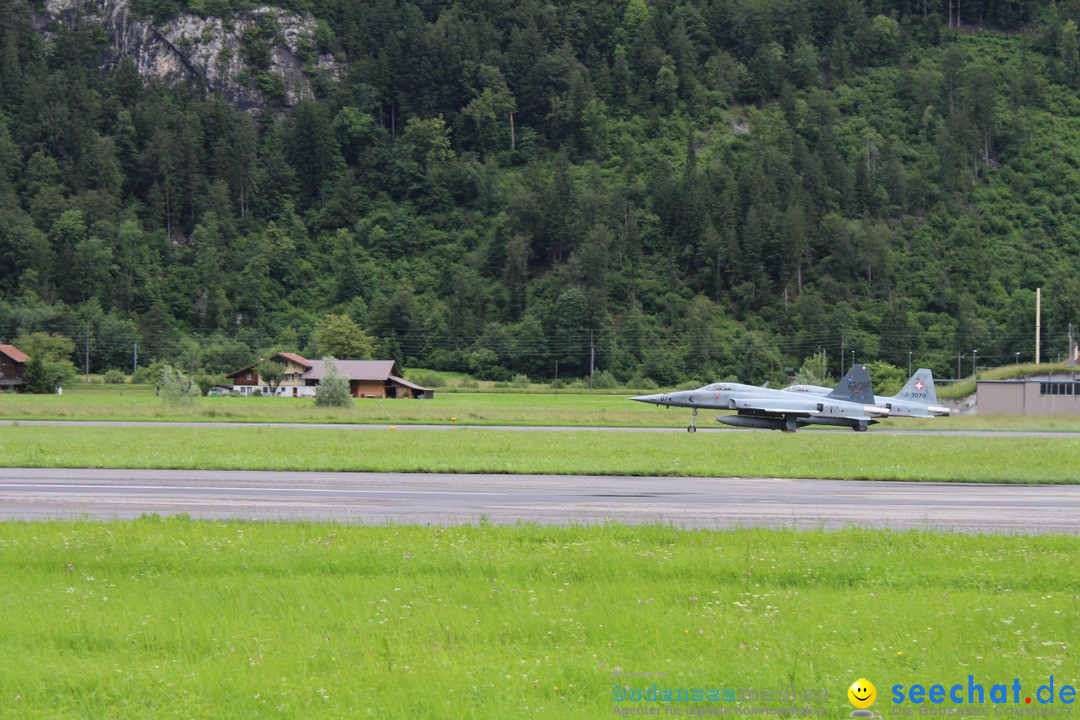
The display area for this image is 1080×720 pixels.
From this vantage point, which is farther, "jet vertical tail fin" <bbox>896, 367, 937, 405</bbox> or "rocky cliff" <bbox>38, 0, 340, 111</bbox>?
"rocky cliff" <bbox>38, 0, 340, 111</bbox>

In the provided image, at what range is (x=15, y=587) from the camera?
10.9 meters

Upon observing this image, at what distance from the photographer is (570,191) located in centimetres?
14762

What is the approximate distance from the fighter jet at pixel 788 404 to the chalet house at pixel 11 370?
67.8m

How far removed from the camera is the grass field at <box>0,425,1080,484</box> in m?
25.4

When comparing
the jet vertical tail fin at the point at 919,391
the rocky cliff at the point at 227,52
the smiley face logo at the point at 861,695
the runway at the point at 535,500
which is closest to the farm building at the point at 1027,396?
the jet vertical tail fin at the point at 919,391

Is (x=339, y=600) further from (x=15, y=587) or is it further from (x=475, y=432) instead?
(x=475, y=432)

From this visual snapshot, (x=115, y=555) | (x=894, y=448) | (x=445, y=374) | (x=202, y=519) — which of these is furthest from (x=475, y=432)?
(x=445, y=374)

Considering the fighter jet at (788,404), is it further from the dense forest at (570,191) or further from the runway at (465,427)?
the dense forest at (570,191)

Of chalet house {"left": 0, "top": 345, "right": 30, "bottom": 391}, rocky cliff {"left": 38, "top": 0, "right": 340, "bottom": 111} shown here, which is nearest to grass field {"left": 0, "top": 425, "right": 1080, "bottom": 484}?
chalet house {"left": 0, "top": 345, "right": 30, "bottom": 391}

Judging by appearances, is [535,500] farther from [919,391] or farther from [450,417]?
[919,391]

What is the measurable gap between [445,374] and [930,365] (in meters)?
52.2

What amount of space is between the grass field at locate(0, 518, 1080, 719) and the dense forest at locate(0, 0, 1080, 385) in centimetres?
9709

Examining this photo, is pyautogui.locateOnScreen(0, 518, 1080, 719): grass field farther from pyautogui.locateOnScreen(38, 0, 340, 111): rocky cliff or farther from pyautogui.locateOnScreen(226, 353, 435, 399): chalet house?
pyautogui.locateOnScreen(38, 0, 340, 111): rocky cliff

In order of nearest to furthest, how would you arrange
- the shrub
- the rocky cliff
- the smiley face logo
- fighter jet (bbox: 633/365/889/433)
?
the smiley face logo, fighter jet (bbox: 633/365/889/433), the shrub, the rocky cliff
